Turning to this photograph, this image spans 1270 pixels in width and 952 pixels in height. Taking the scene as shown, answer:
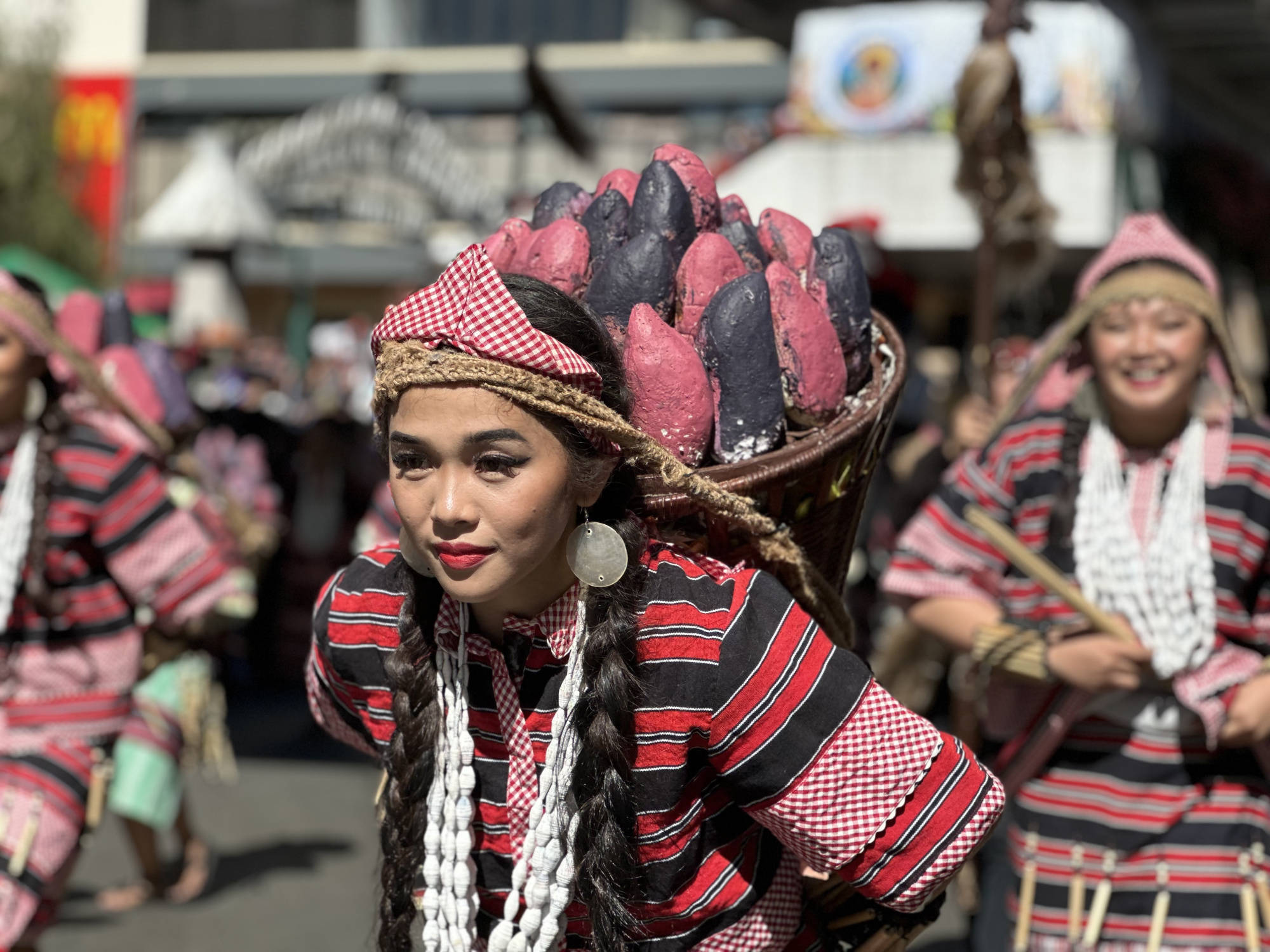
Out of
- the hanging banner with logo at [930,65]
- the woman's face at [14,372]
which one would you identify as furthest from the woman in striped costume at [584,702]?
the hanging banner with logo at [930,65]

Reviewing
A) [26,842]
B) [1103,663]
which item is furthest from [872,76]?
[26,842]

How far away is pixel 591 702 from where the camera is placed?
1.84 meters

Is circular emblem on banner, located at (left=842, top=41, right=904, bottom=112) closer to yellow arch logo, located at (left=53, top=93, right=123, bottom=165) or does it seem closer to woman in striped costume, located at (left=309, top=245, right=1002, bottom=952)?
woman in striped costume, located at (left=309, top=245, right=1002, bottom=952)

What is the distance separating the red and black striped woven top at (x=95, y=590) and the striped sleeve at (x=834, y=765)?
6.63 feet

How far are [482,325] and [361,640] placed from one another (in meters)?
0.57

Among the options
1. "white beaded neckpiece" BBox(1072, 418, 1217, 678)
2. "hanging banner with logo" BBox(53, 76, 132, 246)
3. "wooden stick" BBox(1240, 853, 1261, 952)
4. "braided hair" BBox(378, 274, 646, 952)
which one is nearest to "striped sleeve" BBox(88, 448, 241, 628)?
"braided hair" BBox(378, 274, 646, 952)

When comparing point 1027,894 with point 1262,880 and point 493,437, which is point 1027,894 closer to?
point 1262,880

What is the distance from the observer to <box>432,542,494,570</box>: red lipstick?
69.9 inches

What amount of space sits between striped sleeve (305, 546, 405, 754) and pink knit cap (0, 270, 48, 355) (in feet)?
4.89

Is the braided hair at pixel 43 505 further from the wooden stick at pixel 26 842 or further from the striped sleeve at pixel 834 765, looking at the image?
the striped sleeve at pixel 834 765

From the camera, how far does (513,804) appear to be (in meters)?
1.94

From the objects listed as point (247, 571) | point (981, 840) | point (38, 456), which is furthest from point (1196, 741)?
point (247, 571)

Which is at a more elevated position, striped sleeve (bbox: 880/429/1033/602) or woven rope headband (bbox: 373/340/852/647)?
woven rope headband (bbox: 373/340/852/647)

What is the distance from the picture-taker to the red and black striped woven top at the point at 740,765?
6.07 feet
